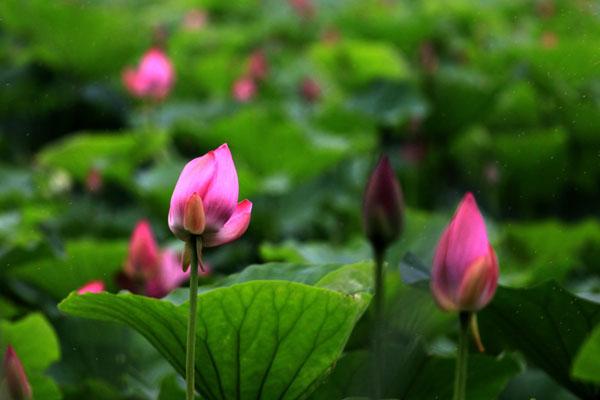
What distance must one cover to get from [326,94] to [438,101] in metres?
0.47

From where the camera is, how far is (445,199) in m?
2.66

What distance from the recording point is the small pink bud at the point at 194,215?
0.83 metres

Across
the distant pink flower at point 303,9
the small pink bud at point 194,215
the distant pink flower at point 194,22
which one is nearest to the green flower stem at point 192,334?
the small pink bud at point 194,215

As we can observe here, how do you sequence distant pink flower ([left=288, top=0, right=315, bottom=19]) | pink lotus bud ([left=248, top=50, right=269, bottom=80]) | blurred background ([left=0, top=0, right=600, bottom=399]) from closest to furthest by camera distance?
1. blurred background ([left=0, top=0, right=600, bottom=399])
2. pink lotus bud ([left=248, top=50, right=269, bottom=80])
3. distant pink flower ([left=288, top=0, right=315, bottom=19])

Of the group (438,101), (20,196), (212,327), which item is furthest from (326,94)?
(212,327)

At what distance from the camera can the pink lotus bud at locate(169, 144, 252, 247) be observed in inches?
33.2

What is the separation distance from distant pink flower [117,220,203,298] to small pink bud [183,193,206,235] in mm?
440

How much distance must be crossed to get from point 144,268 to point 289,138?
0.93m

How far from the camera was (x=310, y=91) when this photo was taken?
2924 millimetres

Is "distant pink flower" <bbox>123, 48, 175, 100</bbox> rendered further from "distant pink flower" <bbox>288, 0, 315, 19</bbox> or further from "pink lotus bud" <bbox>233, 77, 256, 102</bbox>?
"distant pink flower" <bbox>288, 0, 315, 19</bbox>

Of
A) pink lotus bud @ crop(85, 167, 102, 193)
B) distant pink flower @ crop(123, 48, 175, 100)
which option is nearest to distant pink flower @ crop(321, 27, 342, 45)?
distant pink flower @ crop(123, 48, 175, 100)

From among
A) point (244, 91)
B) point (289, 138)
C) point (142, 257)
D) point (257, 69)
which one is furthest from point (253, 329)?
point (257, 69)

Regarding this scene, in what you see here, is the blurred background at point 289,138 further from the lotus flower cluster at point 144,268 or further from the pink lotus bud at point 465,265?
the pink lotus bud at point 465,265

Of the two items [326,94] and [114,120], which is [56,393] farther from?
[326,94]
